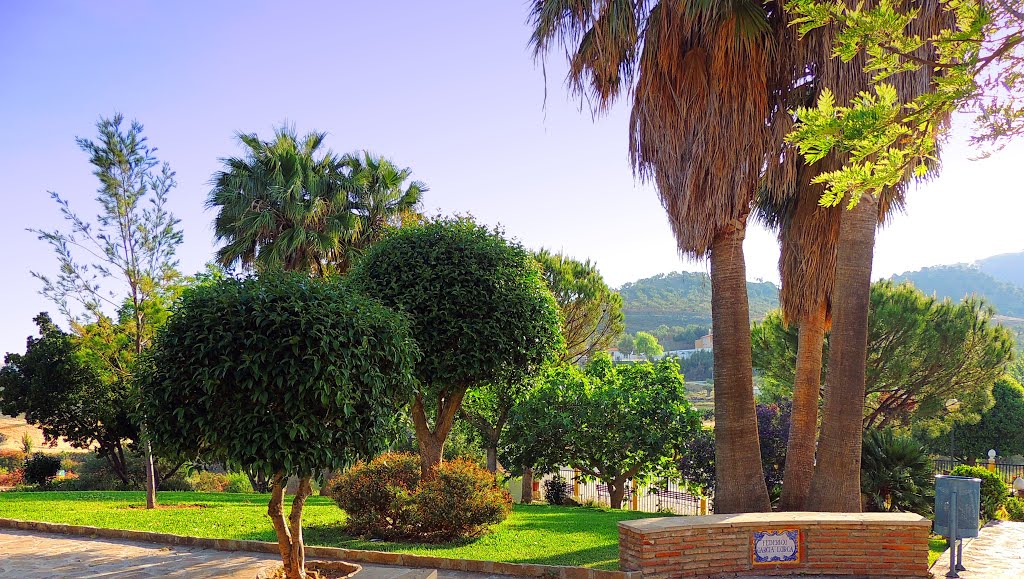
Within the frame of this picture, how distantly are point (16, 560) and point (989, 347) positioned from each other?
31.2 metres

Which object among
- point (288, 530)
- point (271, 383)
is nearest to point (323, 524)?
point (288, 530)

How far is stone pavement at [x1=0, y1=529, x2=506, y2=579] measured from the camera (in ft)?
31.4

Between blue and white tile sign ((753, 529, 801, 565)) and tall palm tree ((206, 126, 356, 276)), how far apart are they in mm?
13030

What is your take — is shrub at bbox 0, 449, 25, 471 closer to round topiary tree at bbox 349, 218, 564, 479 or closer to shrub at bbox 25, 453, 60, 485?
shrub at bbox 25, 453, 60, 485

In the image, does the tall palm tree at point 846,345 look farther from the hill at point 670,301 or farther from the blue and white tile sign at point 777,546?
the hill at point 670,301

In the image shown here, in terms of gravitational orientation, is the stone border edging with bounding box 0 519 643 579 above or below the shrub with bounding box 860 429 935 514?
below

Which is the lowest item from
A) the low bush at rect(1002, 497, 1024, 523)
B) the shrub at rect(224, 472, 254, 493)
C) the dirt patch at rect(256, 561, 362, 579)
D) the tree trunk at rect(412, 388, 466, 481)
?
the low bush at rect(1002, 497, 1024, 523)

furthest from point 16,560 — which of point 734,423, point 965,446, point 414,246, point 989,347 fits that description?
point 965,446

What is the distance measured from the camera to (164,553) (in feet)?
35.9

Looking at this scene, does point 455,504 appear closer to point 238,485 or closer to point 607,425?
point 607,425

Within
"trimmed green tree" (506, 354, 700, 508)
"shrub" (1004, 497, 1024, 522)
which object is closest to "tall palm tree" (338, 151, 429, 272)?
"trimmed green tree" (506, 354, 700, 508)

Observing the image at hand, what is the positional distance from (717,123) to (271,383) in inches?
291

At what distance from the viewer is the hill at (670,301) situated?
129125 millimetres

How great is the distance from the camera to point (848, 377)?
11453 millimetres
